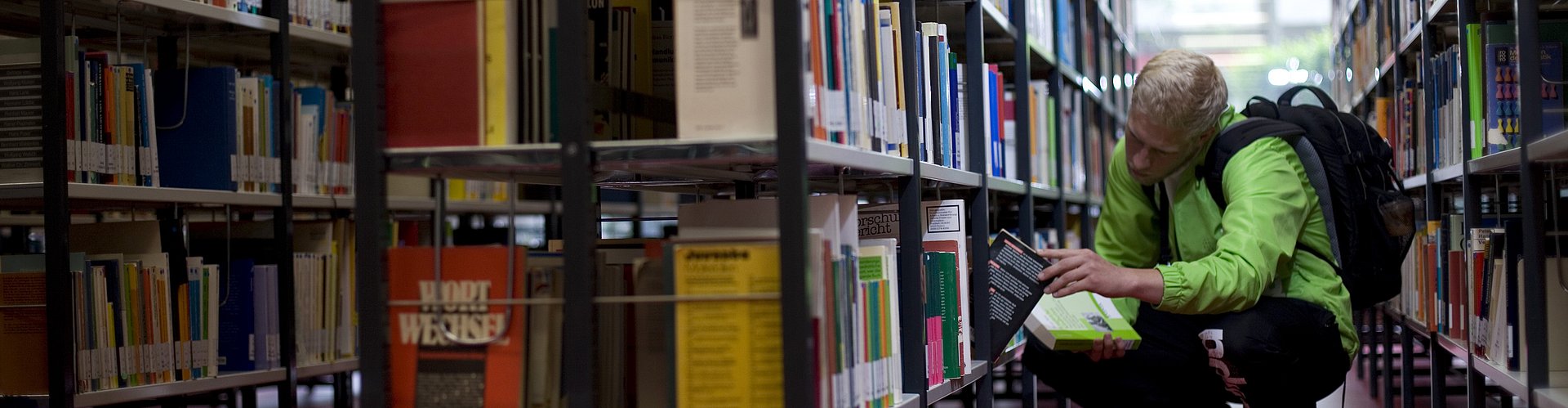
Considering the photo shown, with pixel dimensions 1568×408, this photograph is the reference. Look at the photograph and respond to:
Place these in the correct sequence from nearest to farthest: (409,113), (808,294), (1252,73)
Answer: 1. (808,294)
2. (409,113)
3. (1252,73)

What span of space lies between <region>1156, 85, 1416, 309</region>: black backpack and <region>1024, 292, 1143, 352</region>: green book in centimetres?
33

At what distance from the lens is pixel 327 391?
5426 mm

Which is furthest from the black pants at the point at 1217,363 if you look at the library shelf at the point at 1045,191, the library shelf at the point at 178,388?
the library shelf at the point at 178,388

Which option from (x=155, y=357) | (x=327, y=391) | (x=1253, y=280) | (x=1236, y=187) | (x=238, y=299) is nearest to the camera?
(x=1253, y=280)

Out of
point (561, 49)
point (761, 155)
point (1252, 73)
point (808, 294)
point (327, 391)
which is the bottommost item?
point (327, 391)

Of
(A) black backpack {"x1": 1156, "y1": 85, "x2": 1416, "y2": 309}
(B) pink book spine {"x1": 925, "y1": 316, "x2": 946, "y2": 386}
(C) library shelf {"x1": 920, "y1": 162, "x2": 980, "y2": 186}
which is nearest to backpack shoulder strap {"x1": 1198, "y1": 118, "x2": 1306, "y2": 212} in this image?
(A) black backpack {"x1": 1156, "y1": 85, "x2": 1416, "y2": 309}

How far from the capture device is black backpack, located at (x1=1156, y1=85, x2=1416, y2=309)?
2.38m

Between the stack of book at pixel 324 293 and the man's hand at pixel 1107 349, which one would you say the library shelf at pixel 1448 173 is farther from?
the stack of book at pixel 324 293

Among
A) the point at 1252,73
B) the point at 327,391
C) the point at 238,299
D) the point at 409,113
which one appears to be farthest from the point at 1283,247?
the point at 1252,73

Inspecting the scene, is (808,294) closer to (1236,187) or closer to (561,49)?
(561,49)

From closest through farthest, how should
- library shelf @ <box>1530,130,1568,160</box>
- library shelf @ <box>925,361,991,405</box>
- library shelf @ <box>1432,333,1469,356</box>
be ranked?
library shelf @ <box>1530,130,1568,160</box>
library shelf @ <box>925,361,991,405</box>
library shelf @ <box>1432,333,1469,356</box>

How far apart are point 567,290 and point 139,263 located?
1.67m

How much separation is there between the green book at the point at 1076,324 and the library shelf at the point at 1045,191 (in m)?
0.50

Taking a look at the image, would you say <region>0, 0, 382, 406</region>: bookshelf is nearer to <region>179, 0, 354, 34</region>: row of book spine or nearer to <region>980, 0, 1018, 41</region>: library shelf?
<region>179, 0, 354, 34</region>: row of book spine
